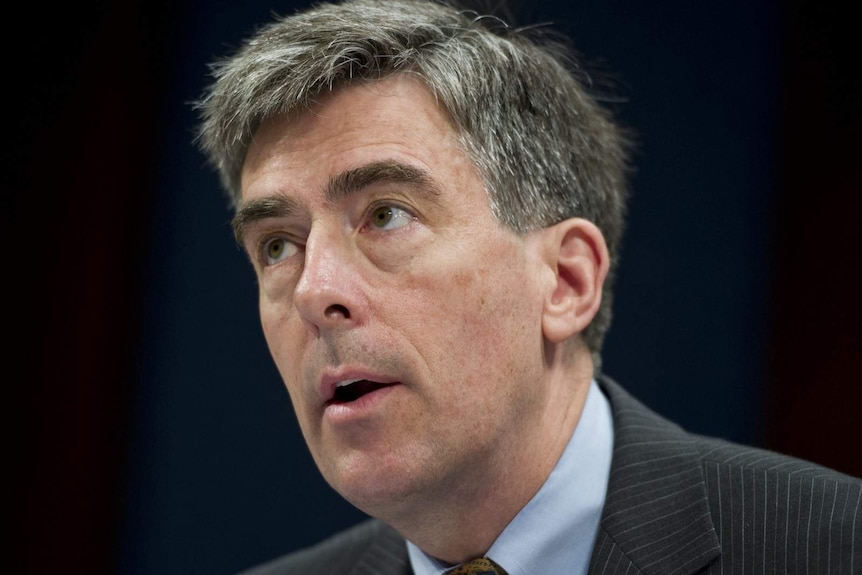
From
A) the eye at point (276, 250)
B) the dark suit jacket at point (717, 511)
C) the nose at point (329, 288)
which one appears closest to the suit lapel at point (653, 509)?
the dark suit jacket at point (717, 511)

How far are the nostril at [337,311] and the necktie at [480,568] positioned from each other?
57cm

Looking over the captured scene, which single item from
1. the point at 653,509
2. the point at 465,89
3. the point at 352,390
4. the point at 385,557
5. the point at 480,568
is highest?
the point at 465,89

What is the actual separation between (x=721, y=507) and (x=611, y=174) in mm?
869

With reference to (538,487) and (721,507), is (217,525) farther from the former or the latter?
(721,507)

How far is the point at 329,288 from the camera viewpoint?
5.52ft

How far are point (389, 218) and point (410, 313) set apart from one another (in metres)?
0.19

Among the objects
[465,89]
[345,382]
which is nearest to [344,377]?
[345,382]

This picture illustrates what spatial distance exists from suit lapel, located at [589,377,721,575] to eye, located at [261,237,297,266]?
79cm

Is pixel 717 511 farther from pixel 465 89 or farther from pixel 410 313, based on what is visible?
pixel 465 89

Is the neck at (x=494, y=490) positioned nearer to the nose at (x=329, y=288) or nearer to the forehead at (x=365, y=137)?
the nose at (x=329, y=288)

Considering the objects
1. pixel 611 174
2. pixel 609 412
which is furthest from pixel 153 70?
pixel 609 412

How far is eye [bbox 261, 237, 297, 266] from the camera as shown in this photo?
1.90m

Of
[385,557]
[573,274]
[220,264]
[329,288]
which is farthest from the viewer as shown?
[220,264]

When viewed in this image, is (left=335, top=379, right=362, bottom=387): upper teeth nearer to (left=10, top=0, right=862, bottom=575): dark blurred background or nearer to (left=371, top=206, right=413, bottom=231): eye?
(left=371, top=206, right=413, bottom=231): eye
